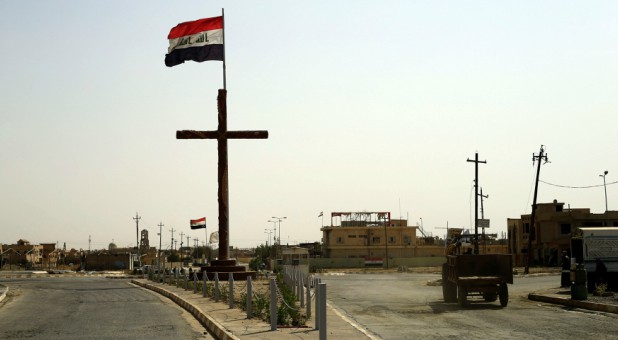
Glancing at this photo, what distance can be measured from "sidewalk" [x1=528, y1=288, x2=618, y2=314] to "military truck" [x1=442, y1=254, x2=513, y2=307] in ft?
7.58

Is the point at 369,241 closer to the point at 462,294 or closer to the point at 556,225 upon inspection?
the point at 556,225

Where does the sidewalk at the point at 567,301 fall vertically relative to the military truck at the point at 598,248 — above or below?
below

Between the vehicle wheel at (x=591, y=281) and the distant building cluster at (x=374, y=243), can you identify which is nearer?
the vehicle wheel at (x=591, y=281)

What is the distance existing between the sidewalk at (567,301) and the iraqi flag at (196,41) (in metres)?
18.8

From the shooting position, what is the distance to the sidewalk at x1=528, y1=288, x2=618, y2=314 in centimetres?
2186

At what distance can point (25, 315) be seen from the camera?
20.7m

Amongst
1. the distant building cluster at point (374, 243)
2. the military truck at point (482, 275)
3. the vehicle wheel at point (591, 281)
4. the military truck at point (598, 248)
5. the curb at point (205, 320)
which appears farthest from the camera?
the distant building cluster at point (374, 243)

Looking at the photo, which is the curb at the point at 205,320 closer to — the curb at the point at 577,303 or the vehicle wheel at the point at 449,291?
the vehicle wheel at the point at 449,291

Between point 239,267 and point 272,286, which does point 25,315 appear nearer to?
point 272,286

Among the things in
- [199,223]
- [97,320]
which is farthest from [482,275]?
[199,223]

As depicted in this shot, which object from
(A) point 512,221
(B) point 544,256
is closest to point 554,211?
(B) point 544,256

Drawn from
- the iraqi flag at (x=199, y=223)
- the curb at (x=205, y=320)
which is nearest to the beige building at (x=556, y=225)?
the iraqi flag at (x=199, y=223)

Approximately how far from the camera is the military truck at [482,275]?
23.4m

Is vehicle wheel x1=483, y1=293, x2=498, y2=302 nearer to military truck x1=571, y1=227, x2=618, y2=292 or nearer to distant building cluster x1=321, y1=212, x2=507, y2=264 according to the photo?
military truck x1=571, y1=227, x2=618, y2=292
